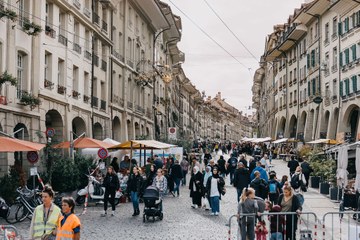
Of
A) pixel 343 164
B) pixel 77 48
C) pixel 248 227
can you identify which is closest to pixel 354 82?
pixel 77 48

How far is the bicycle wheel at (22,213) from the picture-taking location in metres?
16.5

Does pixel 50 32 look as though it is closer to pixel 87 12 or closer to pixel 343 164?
pixel 87 12

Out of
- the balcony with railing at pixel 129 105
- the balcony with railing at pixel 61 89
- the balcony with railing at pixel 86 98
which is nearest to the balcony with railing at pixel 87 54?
the balcony with railing at pixel 86 98

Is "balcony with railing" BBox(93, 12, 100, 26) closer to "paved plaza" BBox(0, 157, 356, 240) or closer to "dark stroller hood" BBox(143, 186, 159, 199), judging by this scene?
"paved plaza" BBox(0, 157, 356, 240)

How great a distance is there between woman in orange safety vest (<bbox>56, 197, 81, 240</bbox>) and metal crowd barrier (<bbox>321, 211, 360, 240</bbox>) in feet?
16.6

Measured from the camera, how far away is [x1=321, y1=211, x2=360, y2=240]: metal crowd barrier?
10.3 meters

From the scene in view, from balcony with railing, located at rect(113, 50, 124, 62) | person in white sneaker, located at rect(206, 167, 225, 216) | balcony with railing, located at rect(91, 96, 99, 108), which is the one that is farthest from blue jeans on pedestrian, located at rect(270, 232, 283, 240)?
balcony with railing, located at rect(113, 50, 124, 62)

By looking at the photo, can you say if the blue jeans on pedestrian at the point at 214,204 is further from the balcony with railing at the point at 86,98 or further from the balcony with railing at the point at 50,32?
the balcony with railing at the point at 86,98

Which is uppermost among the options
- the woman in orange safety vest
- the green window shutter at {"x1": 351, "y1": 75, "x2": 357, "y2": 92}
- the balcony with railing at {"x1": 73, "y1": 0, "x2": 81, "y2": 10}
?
the balcony with railing at {"x1": 73, "y1": 0, "x2": 81, "y2": 10}

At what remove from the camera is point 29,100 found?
22844 mm

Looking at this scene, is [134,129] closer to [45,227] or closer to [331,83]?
[331,83]

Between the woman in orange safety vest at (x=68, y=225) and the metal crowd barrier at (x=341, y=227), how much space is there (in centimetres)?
505

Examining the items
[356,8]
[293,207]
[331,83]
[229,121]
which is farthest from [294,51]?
[229,121]

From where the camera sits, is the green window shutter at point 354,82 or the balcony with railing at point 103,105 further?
the green window shutter at point 354,82
